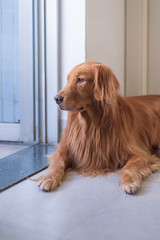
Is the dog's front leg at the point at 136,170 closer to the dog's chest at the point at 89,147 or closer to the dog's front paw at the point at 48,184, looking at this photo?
the dog's chest at the point at 89,147

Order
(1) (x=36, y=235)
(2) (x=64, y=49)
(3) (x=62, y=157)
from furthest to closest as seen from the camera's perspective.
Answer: (2) (x=64, y=49), (3) (x=62, y=157), (1) (x=36, y=235)

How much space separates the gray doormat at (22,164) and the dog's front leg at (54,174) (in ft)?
0.39

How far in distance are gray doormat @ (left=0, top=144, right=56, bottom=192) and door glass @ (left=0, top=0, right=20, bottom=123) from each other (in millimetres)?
403

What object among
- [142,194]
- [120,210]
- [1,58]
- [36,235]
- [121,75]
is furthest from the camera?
[121,75]

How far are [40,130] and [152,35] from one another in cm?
146

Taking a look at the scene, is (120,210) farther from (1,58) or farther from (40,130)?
(1,58)

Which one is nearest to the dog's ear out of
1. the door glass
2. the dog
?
the dog

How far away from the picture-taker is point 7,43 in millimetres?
2615

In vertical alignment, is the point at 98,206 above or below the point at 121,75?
below

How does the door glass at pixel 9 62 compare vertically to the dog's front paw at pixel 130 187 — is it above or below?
above

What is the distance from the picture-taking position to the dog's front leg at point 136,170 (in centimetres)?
150

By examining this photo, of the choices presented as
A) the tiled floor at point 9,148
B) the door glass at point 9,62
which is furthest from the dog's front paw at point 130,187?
the door glass at point 9,62

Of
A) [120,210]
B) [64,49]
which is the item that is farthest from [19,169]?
[64,49]

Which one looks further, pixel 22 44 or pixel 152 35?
pixel 152 35
